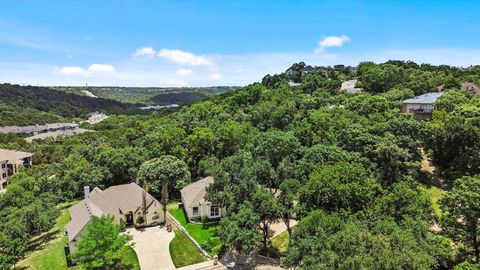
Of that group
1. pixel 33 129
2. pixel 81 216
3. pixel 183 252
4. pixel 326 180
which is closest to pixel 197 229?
pixel 183 252

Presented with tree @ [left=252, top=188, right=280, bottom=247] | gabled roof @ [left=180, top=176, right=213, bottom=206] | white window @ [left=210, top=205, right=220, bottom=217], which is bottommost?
white window @ [left=210, top=205, right=220, bottom=217]

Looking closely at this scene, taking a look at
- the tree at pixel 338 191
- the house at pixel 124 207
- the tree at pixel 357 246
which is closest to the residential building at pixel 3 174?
the house at pixel 124 207

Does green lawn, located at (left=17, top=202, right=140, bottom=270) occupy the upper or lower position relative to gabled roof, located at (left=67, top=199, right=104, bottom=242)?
lower

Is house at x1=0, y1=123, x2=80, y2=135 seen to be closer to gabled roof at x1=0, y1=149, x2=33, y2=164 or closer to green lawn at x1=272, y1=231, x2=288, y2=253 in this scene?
gabled roof at x1=0, y1=149, x2=33, y2=164

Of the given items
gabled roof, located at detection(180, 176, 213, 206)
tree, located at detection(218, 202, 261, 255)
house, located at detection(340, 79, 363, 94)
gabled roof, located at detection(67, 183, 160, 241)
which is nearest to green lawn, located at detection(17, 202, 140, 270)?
gabled roof, located at detection(67, 183, 160, 241)

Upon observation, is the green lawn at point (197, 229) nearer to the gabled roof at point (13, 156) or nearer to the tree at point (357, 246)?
the tree at point (357, 246)

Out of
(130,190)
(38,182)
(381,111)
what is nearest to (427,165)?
(381,111)
